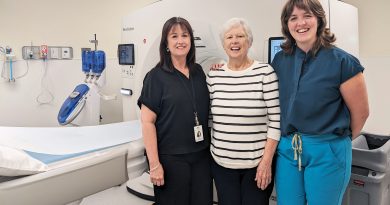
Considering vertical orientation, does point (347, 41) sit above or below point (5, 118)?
above

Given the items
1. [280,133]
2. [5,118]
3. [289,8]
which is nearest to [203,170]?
[280,133]

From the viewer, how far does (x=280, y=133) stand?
124cm

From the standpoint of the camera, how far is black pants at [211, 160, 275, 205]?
129cm

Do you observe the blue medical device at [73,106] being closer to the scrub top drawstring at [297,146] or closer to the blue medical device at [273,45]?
the blue medical device at [273,45]

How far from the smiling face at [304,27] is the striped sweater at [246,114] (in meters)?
0.17

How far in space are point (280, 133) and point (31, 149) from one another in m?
1.22

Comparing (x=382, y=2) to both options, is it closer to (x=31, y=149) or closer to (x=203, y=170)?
(x=203, y=170)

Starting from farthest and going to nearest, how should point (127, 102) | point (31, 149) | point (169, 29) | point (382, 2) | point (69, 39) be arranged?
point (69, 39) → point (127, 102) → point (382, 2) → point (31, 149) → point (169, 29)

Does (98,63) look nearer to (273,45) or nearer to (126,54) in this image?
(126,54)

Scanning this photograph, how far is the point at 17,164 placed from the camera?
124 cm

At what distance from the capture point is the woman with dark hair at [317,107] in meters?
1.11

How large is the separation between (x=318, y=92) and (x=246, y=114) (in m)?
0.28

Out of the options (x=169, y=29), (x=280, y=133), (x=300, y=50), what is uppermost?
(x=169, y=29)

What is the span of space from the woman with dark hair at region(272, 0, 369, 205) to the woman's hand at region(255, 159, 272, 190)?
0.07m
